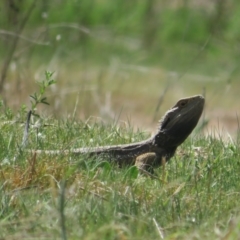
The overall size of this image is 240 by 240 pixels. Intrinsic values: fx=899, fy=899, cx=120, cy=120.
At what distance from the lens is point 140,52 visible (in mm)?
18422

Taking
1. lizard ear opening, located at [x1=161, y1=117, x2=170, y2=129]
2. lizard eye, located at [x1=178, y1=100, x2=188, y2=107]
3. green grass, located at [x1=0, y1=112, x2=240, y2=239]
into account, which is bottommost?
green grass, located at [x1=0, y1=112, x2=240, y2=239]

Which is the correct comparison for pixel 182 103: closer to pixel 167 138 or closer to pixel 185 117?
pixel 185 117

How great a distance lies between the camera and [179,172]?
6137mm

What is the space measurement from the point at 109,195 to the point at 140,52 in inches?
520

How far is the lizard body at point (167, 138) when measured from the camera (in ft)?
22.8

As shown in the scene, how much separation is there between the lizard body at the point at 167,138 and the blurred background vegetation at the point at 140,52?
4.65 m

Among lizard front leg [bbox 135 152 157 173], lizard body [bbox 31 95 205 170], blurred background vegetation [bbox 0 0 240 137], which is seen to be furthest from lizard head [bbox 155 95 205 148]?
blurred background vegetation [bbox 0 0 240 137]

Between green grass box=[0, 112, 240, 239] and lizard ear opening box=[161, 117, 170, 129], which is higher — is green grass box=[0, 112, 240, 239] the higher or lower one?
the lower one

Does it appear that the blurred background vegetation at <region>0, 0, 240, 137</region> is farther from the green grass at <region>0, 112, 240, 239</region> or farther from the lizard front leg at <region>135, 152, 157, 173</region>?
the green grass at <region>0, 112, 240, 239</region>

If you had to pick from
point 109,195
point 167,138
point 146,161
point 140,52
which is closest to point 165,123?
point 167,138

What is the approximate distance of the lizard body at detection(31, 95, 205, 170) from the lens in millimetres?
6945

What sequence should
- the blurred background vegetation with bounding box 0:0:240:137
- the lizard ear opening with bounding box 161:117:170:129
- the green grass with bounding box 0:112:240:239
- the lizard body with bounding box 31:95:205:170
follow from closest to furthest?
the green grass with bounding box 0:112:240:239 → the lizard body with bounding box 31:95:205:170 → the lizard ear opening with bounding box 161:117:170:129 → the blurred background vegetation with bounding box 0:0:240:137

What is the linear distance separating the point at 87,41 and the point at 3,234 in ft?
45.8

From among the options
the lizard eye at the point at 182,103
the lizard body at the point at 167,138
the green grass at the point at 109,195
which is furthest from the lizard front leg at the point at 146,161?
the lizard eye at the point at 182,103
